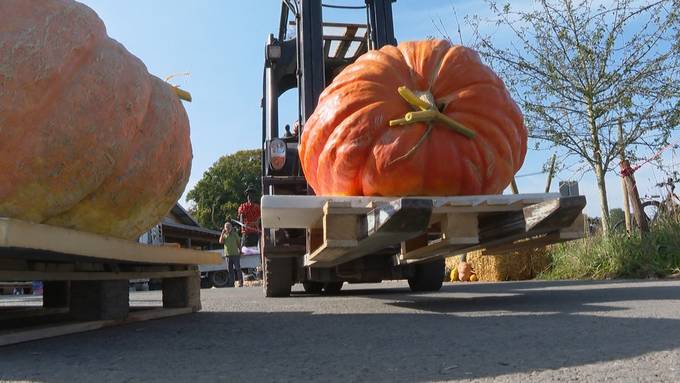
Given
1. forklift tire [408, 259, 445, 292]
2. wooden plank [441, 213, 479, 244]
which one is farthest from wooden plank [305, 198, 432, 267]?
forklift tire [408, 259, 445, 292]

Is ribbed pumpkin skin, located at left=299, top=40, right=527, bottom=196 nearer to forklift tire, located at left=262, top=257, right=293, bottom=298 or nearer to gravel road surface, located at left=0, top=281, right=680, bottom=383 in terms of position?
gravel road surface, located at left=0, top=281, right=680, bottom=383

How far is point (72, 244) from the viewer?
261 cm

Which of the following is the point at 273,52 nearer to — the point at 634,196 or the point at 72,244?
the point at 72,244

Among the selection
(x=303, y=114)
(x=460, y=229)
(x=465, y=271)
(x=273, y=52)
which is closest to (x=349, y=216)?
(x=460, y=229)

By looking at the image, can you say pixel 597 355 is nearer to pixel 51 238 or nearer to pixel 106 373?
pixel 106 373

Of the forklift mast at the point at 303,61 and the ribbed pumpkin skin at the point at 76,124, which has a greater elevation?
the forklift mast at the point at 303,61

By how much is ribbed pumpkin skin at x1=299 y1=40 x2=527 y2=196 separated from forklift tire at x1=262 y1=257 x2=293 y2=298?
192 cm

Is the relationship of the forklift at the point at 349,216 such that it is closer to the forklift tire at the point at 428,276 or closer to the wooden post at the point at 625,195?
the forklift tire at the point at 428,276

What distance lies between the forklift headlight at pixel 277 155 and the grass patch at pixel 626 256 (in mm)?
5049

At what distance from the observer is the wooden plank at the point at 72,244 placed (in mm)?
2242

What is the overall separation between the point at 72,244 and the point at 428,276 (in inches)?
187

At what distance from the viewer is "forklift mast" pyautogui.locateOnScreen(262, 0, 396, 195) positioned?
592 centimetres

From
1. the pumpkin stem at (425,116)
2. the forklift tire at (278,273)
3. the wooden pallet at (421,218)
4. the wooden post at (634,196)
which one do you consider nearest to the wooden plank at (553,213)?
the wooden pallet at (421,218)

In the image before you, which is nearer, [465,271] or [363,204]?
[363,204]
